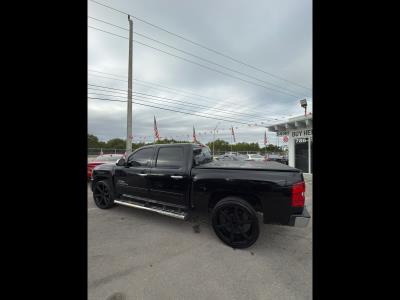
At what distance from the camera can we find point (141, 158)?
452cm

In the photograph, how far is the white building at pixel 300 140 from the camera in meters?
13.0

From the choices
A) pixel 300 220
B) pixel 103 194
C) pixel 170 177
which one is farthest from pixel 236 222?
pixel 103 194

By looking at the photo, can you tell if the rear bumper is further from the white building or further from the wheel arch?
the white building

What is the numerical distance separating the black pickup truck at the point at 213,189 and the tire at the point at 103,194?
8 centimetres

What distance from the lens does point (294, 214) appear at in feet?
9.69

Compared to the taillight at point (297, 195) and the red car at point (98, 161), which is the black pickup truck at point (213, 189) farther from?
the red car at point (98, 161)

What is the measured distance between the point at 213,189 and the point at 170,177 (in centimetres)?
100

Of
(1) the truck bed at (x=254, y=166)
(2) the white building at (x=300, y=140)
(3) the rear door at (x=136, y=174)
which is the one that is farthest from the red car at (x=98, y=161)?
(2) the white building at (x=300, y=140)

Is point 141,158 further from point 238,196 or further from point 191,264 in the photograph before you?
point 191,264
